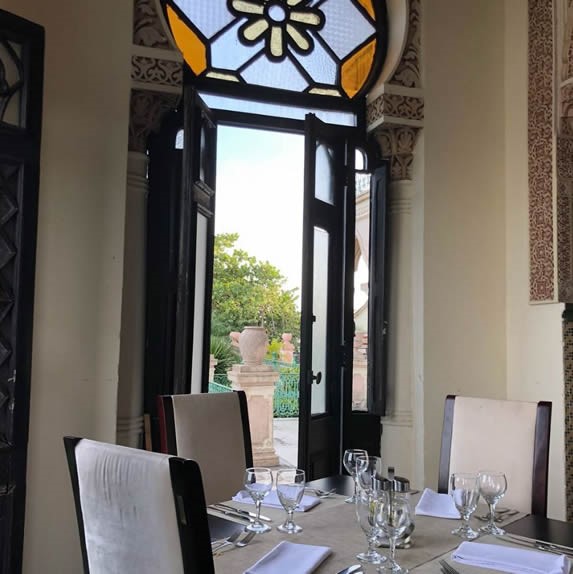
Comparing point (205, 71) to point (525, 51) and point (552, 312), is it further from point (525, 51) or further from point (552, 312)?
point (552, 312)

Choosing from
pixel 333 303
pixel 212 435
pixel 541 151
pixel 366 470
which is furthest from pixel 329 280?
pixel 366 470

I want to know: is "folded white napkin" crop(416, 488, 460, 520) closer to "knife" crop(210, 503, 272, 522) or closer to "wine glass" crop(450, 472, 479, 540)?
"wine glass" crop(450, 472, 479, 540)

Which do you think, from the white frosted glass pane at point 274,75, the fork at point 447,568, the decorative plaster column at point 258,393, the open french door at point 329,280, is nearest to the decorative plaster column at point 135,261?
the white frosted glass pane at point 274,75

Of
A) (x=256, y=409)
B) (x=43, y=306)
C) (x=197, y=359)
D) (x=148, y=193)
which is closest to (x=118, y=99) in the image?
(x=148, y=193)

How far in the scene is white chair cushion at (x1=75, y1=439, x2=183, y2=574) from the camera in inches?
44.5

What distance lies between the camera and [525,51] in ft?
11.7

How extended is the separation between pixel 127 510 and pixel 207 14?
3024 millimetres

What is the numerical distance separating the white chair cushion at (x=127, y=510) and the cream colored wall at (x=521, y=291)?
103 inches

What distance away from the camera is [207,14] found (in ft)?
11.5

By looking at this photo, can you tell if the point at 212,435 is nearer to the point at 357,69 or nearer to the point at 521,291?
the point at 521,291

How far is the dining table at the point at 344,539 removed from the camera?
54.9 inches

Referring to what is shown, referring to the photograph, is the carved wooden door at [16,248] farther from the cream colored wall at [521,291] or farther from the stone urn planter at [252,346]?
the stone urn planter at [252,346]

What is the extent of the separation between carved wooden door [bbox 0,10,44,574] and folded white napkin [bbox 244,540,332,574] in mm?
1355

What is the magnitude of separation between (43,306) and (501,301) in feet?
8.15
